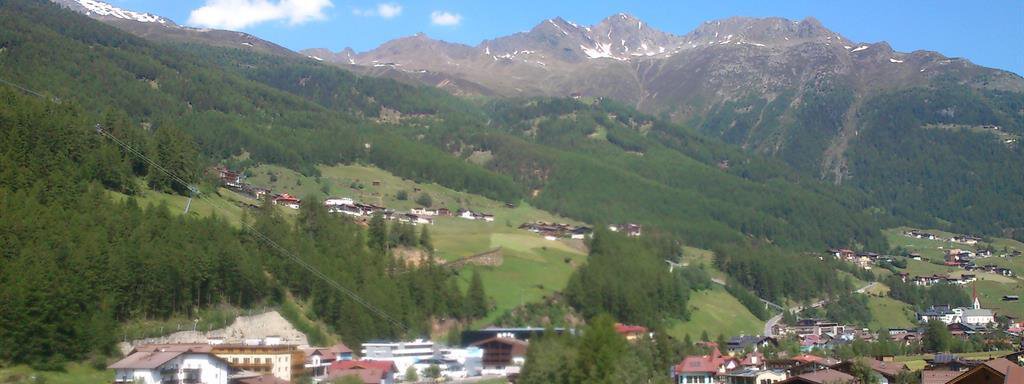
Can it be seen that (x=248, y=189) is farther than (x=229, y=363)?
Yes

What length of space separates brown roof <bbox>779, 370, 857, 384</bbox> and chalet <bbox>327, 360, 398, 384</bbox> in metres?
26.0

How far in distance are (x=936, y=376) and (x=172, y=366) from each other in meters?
42.6

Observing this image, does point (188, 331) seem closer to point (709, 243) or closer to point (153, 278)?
point (153, 278)

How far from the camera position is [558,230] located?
6319 inches

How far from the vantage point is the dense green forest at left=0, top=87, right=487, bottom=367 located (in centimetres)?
6931

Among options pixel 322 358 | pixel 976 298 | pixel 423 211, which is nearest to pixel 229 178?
pixel 423 211

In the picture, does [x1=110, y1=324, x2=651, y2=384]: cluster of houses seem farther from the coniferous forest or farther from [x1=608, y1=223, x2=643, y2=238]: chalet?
[x1=608, y1=223, x2=643, y2=238]: chalet

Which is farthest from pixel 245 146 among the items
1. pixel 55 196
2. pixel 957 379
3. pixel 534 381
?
pixel 957 379

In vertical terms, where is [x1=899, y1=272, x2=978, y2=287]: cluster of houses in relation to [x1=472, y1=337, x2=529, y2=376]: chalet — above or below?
above

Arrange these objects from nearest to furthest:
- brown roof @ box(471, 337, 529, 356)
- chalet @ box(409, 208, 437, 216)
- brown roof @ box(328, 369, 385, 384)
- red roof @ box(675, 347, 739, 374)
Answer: brown roof @ box(328, 369, 385, 384), red roof @ box(675, 347, 739, 374), brown roof @ box(471, 337, 529, 356), chalet @ box(409, 208, 437, 216)

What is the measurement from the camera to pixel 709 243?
7210 inches

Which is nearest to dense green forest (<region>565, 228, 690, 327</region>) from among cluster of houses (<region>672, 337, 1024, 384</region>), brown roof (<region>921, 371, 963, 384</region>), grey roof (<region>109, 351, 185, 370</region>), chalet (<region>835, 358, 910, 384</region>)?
cluster of houses (<region>672, 337, 1024, 384</region>)

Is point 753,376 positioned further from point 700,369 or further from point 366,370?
point 366,370

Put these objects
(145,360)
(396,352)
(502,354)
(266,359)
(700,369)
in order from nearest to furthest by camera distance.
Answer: (145,360) → (266,359) → (700,369) → (396,352) → (502,354)
